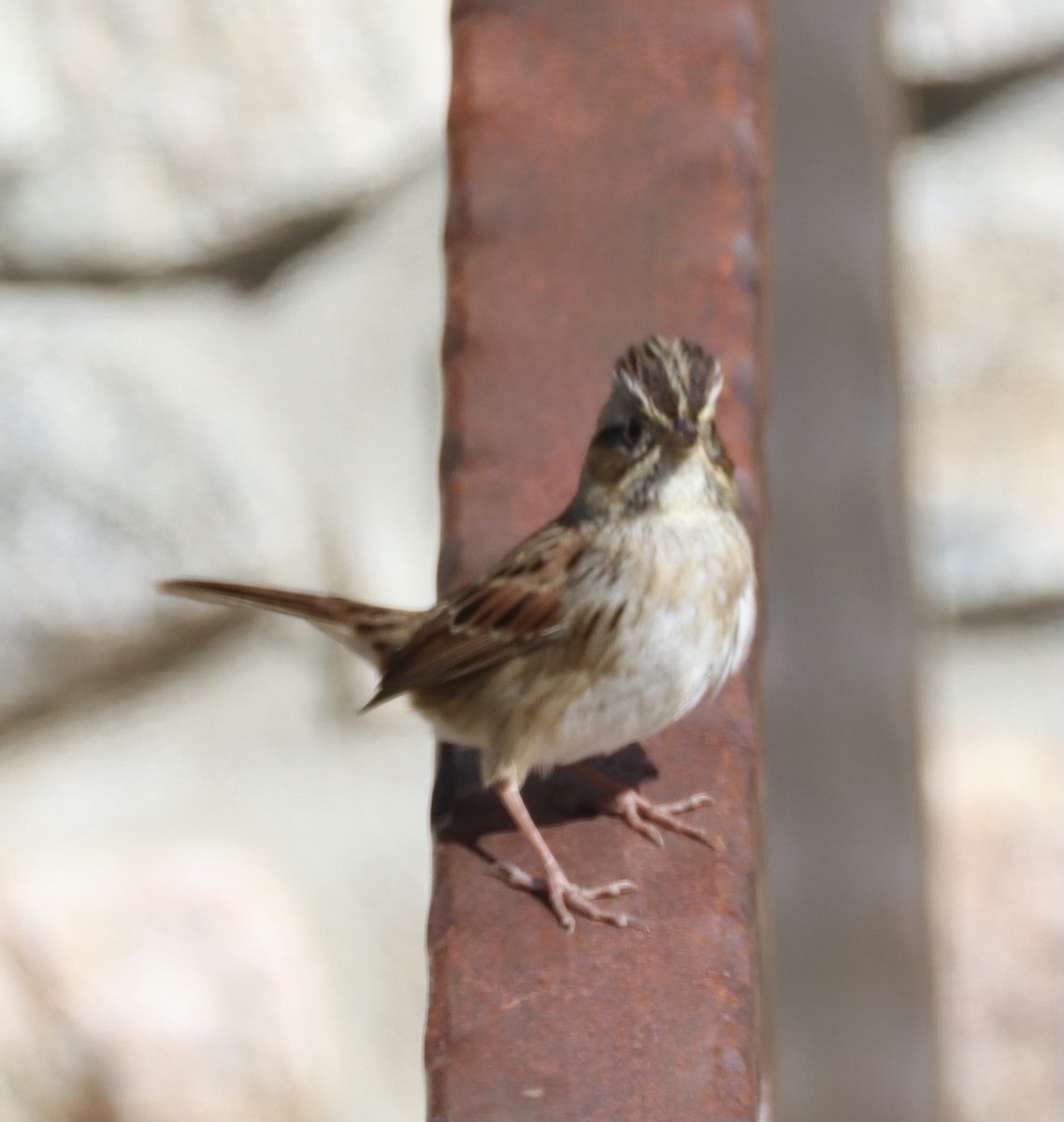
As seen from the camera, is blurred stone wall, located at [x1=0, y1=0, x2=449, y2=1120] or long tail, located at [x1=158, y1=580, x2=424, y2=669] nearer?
long tail, located at [x1=158, y1=580, x2=424, y2=669]

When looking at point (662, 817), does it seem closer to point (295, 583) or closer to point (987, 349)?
point (295, 583)

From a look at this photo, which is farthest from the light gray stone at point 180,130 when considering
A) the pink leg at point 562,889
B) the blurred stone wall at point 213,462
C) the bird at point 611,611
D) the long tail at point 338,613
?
the pink leg at point 562,889

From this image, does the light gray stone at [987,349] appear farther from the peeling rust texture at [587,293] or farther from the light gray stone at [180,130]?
the peeling rust texture at [587,293]

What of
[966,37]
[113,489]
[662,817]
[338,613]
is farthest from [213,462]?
[966,37]

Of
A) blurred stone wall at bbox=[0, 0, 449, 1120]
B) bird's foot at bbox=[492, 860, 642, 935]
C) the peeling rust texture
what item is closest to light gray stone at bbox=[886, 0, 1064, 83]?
blurred stone wall at bbox=[0, 0, 449, 1120]

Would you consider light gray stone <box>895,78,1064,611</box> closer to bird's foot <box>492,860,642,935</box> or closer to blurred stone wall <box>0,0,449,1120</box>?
blurred stone wall <box>0,0,449,1120</box>
